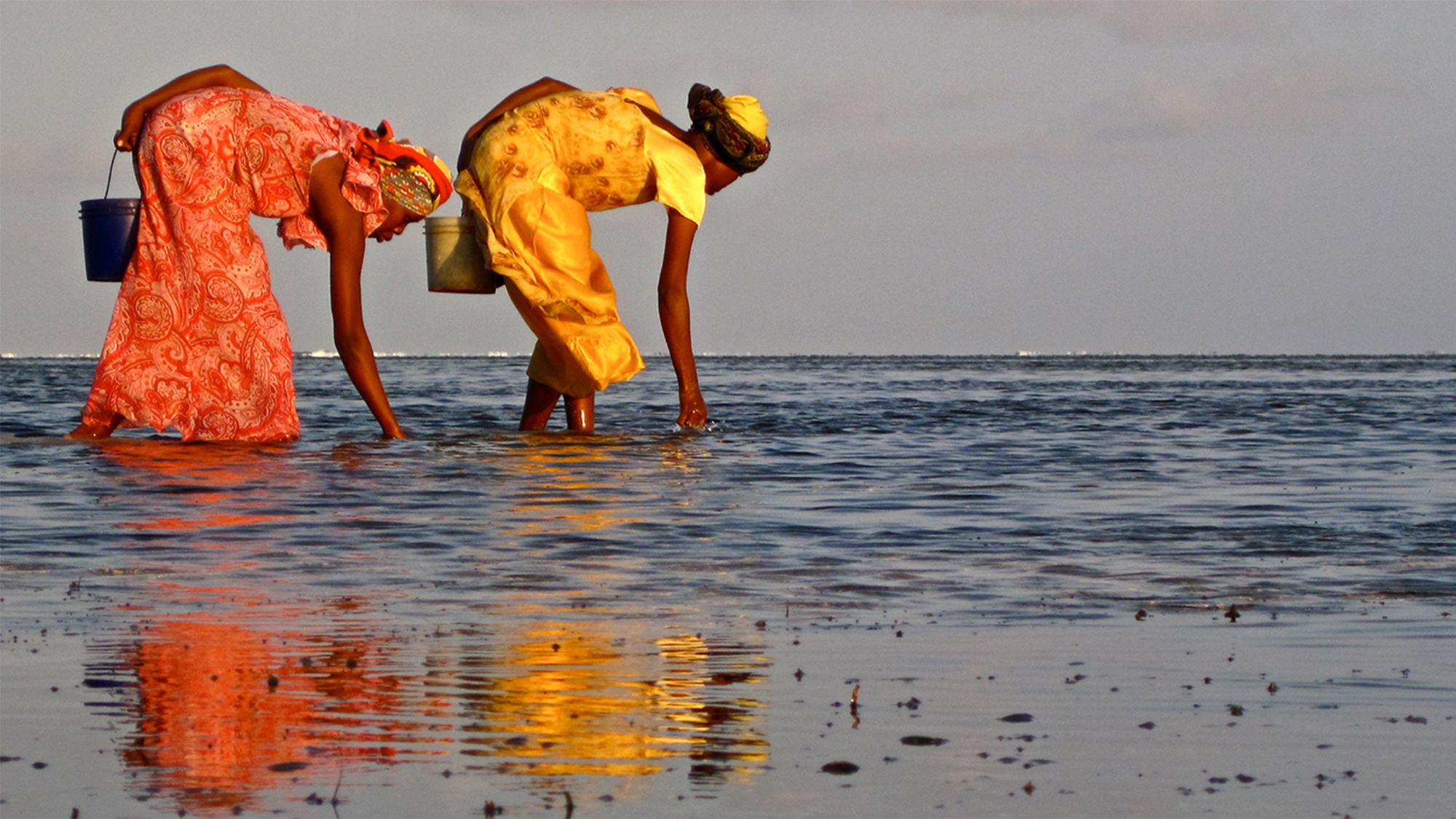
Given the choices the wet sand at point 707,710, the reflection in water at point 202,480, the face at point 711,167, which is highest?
the face at point 711,167

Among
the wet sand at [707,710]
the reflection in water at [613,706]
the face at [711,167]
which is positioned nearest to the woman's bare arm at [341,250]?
the face at [711,167]

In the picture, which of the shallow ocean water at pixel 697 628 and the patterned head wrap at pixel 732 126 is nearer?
the shallow ocean water at pixel 697 628

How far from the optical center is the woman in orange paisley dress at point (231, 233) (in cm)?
801

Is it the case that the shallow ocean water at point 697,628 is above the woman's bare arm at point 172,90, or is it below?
below

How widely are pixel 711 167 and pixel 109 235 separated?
8.84ft

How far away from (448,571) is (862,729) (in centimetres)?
211

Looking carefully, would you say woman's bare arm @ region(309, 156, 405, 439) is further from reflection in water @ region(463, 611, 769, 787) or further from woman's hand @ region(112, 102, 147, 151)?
reflection in water @ region(463, 611, 769, 787)

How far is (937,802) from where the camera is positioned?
287 centimetres

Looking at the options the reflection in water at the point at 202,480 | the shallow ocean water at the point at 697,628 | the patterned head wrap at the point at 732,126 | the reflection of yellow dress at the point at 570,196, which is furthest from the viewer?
the patterned head wrap at the point at 732,126

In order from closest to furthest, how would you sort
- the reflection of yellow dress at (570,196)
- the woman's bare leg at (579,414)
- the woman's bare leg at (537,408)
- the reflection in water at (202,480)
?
the reflection in water at (202,480), the reflection of yellow dress at (570,196), the woman's bare leg at (579,414), the woman's bare leg at (537,408)

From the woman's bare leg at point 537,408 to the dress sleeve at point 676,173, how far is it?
1.37 m

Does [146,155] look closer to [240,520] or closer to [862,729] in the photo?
[240,520]

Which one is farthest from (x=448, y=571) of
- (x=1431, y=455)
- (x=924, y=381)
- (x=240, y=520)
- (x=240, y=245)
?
(x=924, y=381)

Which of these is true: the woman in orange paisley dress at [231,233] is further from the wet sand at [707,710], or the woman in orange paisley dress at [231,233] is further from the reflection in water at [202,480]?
the wet sand at [707,710]
